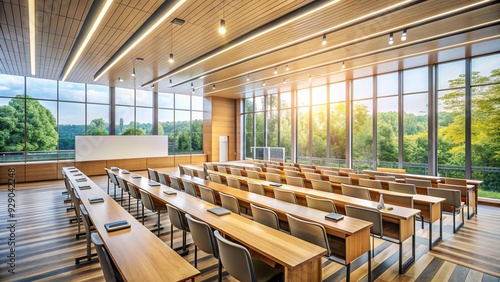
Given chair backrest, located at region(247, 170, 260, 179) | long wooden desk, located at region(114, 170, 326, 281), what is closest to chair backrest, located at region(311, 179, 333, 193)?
chair backrest, located at region(247, 170, 260, 179)

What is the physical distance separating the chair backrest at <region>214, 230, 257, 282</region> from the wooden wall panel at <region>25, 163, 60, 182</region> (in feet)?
35.7

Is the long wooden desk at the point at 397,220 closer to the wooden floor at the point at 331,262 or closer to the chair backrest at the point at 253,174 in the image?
the wooden floor at the point at 331,262

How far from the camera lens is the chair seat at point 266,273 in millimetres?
2066

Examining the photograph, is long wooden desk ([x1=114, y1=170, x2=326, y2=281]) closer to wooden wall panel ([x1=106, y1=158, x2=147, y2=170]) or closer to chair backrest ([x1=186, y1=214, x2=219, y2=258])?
chair backrest ([x1=186, y1=214, x2=219, y2=258])

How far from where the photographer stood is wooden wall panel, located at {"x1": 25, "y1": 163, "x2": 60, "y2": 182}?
30.2 feet

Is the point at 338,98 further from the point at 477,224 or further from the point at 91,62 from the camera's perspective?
the point at 91,62

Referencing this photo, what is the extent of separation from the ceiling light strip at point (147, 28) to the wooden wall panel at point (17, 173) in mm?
5386

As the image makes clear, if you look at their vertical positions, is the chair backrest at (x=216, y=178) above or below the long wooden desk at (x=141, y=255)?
below

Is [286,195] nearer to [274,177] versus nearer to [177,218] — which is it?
[177,218]

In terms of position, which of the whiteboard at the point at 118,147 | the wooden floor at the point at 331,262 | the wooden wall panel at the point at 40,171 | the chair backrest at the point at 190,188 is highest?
the whiteboard at the point at 118,147

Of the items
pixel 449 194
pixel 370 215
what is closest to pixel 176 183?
pixel 370 215

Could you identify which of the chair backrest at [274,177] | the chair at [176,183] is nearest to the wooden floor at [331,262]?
the chair at [176,183]

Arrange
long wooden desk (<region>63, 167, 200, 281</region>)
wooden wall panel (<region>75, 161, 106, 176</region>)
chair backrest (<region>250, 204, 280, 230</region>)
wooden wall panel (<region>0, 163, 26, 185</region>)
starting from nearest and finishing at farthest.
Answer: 1. long wooden desk (<region>63, 167, 200, 281</region>)
2. chair backrest (<region>250, 204, 280, 230</region>)
3. wooden wall panel (<region>0, 163, 26, 185</region>)
4. wooden wall panel (<region>75, 161, 106, 176</region>)

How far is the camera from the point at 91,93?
11.1 m
